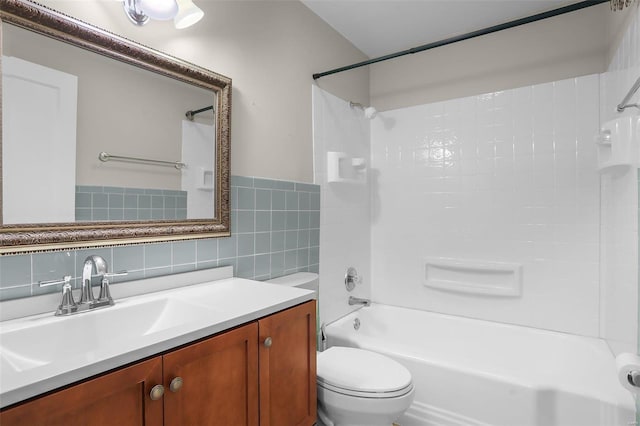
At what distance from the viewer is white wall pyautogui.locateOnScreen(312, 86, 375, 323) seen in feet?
7.66

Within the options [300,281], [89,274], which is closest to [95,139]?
[89,274]

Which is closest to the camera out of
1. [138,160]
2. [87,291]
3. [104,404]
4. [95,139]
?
[104,404]

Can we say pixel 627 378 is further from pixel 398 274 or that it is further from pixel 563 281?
pixel 398 274

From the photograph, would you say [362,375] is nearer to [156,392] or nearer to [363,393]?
[363,393]

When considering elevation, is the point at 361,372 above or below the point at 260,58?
below

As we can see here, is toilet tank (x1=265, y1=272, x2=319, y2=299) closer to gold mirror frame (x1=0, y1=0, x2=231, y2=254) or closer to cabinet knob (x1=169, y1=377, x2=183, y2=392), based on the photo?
gold mirror frame (x1=0, y1=0, x2=231, y2=254)

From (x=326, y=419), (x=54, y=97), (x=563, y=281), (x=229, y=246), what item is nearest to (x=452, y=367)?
(x=326, y=419)

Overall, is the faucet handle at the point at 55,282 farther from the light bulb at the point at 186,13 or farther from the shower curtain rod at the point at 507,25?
the shower curtain rod at the point at 507,25

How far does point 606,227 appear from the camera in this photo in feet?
6.82

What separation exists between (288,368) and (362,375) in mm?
527

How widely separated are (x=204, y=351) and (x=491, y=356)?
206 cm

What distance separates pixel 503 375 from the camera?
65.4 inches

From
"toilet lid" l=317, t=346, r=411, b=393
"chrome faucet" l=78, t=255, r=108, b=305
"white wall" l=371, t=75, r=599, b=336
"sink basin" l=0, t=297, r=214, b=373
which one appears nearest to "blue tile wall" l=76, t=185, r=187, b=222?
"chrome faucet" l=78, t=255, r=108, b=305

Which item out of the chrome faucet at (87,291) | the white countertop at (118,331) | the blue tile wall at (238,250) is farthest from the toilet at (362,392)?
the chrome faucet at (87,291)
